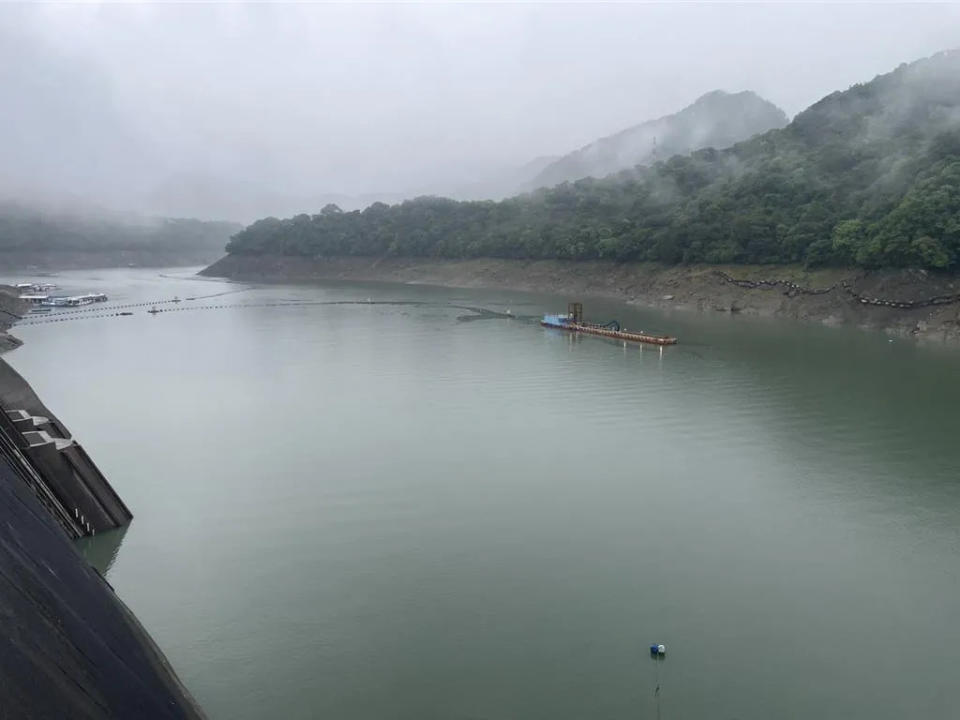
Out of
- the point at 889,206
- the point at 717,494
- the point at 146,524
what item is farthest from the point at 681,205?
the point at 146,524

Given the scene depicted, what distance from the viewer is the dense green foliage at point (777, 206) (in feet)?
151

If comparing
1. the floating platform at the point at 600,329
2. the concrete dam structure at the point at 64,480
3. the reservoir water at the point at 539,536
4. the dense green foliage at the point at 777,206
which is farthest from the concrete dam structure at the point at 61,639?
the dense green foliage at the point at 777,206

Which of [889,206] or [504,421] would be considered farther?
[889,206]

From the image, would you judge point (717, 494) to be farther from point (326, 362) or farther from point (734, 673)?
point (326, 362)

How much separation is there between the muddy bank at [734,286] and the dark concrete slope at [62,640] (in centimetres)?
4053

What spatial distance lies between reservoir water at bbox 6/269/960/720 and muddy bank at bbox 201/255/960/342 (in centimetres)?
966

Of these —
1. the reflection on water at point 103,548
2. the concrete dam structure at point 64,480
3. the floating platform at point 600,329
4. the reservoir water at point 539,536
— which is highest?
the concrete dam structure at point 64,480

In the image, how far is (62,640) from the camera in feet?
27.1

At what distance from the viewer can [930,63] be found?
2980 inches

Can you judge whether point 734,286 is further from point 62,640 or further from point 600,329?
point 62,640

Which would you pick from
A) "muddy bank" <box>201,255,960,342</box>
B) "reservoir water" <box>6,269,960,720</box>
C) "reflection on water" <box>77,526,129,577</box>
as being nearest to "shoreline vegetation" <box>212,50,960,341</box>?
"muddy bank" <box>201,255,960,342</box>

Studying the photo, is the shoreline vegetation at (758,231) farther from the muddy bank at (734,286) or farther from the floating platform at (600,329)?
the floating platform at (600,329)

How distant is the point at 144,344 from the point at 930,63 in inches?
2965

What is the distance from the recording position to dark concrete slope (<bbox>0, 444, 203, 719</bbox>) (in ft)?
23.6
